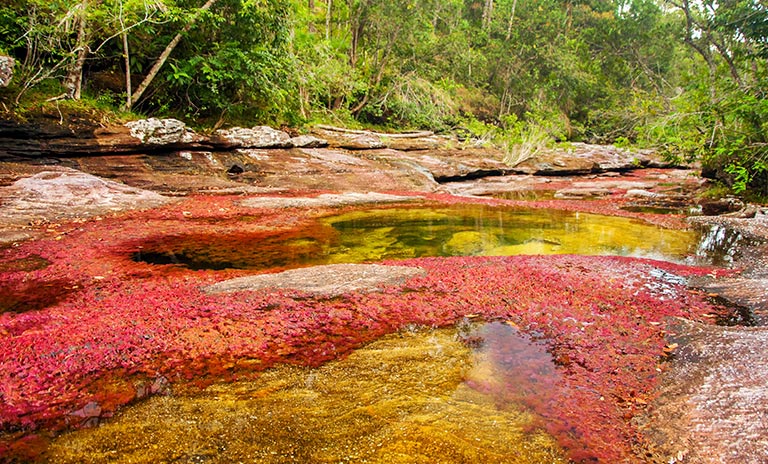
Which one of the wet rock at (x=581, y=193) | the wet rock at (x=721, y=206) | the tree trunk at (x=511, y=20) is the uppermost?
the tree trunk at (x=511, y=20)

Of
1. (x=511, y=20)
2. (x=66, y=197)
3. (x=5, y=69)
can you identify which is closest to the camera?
(x=66, y=197)

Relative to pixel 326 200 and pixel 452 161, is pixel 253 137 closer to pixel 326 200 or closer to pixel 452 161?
pixel 326 200

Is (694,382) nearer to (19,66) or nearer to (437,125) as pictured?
(19,66)

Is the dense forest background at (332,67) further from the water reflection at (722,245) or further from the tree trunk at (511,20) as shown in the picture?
the water reflection at (722,245)

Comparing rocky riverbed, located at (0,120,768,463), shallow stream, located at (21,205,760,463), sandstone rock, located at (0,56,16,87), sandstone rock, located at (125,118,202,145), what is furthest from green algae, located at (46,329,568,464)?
sandstone rock, located at (125,118,202,145)

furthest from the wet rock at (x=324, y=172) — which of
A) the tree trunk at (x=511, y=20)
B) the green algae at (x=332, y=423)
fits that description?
the tree trunk at (x=511, y=20)

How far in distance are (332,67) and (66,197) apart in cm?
1691

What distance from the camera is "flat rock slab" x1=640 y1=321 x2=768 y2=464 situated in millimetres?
2730

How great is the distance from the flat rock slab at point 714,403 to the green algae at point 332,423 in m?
0.91

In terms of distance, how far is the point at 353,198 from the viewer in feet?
49.6

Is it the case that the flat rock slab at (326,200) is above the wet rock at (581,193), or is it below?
below

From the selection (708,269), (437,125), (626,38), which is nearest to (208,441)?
(708,269)

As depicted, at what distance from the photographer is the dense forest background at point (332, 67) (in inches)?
535

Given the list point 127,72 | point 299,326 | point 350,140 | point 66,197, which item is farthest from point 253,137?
point 299,326
